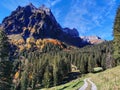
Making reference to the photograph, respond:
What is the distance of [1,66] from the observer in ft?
136

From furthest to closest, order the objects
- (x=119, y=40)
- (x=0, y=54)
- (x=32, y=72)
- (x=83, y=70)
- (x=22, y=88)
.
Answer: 1. (x=83, y=70)
2. (x=32, y=72)
3. (x=22, y=88)
4. (x=119, y=40)
5. (x=0, y=54)

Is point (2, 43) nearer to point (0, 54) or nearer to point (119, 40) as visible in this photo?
point (0, 54)

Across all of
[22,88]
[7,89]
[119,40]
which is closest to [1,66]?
[7,89]

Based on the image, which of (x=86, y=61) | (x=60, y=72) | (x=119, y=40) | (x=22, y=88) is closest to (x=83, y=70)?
(x=86, y=61)

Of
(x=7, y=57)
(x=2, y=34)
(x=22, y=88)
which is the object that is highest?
(x=2, y=34)

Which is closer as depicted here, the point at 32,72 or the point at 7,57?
the point at 7,57

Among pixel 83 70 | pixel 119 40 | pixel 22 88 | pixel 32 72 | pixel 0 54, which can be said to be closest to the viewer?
pixel 0 54

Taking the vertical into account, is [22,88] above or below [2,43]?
below

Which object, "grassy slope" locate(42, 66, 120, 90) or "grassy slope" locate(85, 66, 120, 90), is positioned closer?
"grassy slope" locate(85, 66, 120, 90)

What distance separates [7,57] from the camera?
4184cm

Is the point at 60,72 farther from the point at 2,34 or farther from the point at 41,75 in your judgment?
the point at 2,34

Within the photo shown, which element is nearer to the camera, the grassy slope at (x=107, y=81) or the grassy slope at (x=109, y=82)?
the grassy slope at (x=109, y=82)

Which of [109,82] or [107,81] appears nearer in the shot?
[109,82]

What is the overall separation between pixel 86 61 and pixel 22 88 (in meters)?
43.8
